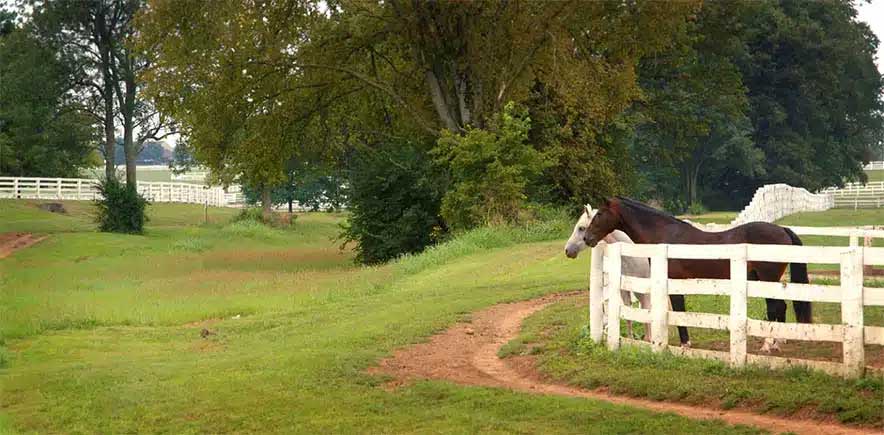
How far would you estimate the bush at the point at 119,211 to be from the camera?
57562 millimetres

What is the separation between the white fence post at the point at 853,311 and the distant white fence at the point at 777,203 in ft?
64.5

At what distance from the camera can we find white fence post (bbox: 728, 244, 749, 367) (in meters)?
13.0

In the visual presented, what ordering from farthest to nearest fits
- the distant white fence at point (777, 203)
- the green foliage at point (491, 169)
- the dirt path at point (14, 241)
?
the dirt path at point (14, 241) < the green foliage at point (491, 169) < the distant white fence at point (777, 203)

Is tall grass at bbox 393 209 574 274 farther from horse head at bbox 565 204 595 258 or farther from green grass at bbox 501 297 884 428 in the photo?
green grass at bbox 501 297 884 428

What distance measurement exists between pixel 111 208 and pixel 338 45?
66.6ft

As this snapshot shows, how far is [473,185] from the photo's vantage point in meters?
39.9

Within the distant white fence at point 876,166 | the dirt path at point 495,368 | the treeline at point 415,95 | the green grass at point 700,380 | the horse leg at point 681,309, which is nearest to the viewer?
the dirt path at point 495,368

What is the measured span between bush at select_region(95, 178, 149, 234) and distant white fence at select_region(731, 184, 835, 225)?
27771 millimetres

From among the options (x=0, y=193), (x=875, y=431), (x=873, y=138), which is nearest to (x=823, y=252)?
(x=875, y=431)

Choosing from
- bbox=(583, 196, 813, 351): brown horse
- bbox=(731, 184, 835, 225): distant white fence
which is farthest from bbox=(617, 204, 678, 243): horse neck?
bbox=(731, 184, 835, 225): distant white fence

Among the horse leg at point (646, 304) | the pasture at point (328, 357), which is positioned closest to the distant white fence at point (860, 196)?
the pasture at point (328, 357)

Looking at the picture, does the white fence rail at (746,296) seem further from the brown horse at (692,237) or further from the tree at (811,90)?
the tree at (811,90)

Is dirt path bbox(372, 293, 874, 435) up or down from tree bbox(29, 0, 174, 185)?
down

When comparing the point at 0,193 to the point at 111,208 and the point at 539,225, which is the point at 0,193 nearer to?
the point at 111,208
